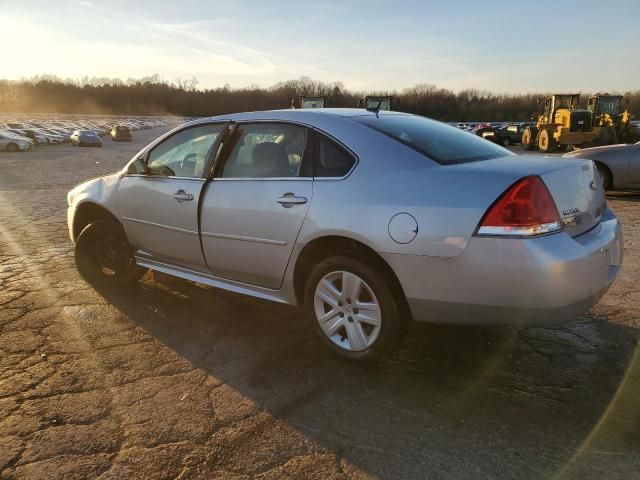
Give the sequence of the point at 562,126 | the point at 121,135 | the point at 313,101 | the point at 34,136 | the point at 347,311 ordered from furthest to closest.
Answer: the point at 121,135 < the point at 34,136 < the point at 313,101 < the point at 562,126 < the point at 347,311

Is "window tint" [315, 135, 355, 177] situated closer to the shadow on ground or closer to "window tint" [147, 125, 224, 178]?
"window tint" [147, 125, 224, 178]

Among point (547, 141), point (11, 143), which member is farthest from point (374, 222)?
point (11, 143)

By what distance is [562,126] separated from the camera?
77.5ft

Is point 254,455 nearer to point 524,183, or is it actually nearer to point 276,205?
point 276,205

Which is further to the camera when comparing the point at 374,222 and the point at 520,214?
the point at 374,222

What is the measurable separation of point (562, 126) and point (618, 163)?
1625 centimetres

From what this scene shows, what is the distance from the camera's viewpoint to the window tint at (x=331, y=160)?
2990mm

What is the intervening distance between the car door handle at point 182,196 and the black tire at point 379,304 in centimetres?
121

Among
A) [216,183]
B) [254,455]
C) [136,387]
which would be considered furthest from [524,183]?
[136,387]

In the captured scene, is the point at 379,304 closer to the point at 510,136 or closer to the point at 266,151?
the point at 266,151

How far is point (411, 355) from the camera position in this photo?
10.7 feet

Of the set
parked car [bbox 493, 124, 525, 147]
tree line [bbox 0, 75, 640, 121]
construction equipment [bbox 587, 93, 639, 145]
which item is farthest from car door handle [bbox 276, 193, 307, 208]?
tree line [bbox 0, 75, 640, 121]

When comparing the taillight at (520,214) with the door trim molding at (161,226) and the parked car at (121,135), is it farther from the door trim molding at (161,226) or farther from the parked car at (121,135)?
the parked car at (121,135)

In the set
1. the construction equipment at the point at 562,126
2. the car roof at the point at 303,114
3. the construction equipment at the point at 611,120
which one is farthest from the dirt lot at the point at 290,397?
the construction equipment at the point at 611,120
